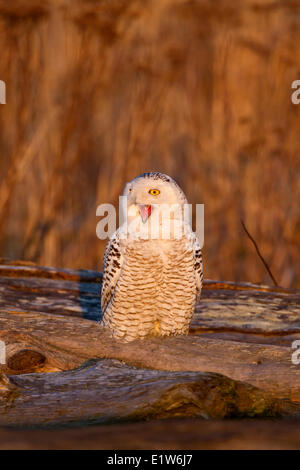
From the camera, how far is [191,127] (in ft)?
14.9

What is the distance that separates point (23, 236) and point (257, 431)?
3201 millimetres

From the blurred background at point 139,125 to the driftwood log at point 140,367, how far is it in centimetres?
36

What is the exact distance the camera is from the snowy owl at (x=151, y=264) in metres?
3.21

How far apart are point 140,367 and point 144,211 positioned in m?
0.77

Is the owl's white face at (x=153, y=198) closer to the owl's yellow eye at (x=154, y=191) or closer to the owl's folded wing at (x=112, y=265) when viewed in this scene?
the owl's yellow eye at (x=154, y=191)

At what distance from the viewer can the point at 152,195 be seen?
3.20m

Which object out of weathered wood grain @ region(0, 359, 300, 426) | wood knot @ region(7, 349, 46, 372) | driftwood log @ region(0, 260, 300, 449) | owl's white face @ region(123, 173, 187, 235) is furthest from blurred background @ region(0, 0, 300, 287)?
weathered wood grain @ region(0, 359, 300, 426)

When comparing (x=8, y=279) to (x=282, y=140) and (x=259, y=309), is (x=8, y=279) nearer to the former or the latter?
(x=259, y=309)

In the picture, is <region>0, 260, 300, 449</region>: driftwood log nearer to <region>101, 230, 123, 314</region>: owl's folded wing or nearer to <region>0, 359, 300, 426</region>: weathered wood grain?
<region>0, 359, 300, 426</region>: weathered wood grain

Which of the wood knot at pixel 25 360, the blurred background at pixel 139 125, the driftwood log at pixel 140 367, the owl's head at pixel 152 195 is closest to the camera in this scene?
the driftwood log at pixel 140 367

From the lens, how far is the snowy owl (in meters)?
3.21

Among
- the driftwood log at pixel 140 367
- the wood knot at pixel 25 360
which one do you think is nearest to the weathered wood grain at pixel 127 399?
the driftwood log at pixel 140 367

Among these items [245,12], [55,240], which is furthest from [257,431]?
[245,12]

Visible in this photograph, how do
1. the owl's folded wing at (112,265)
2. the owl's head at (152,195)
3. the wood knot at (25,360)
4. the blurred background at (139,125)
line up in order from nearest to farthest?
1. the wood knot at (25,360)
2. the owl's head at (152,195)
3. the owl's folded wing at (112,265)
4. the blurred background at (139,125)
